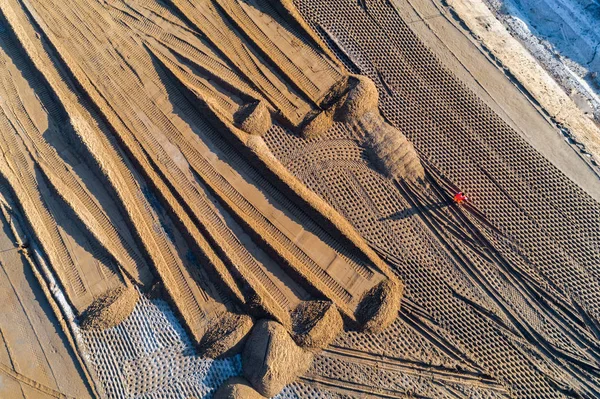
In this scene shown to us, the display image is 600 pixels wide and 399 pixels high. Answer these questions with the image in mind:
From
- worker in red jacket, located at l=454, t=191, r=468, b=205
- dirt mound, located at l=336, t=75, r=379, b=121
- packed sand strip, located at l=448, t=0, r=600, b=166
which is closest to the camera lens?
worker in red jacket, located at l=454, t=191, r=468, b=205

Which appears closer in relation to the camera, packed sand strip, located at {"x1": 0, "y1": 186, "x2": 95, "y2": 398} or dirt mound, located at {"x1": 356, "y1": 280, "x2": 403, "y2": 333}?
packed sand strip, located at {"x1": 0, "y1": 186, "x2": 95, "y2": 398}

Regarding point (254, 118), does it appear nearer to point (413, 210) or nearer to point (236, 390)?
point (413, 210)

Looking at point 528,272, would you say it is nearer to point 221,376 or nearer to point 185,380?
point 221,376

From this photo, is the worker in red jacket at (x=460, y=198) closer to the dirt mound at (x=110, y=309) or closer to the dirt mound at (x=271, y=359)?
the dirt mound at (x=271, y=359)

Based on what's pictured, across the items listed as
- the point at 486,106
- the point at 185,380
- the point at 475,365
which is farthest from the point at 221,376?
the point at 486,106

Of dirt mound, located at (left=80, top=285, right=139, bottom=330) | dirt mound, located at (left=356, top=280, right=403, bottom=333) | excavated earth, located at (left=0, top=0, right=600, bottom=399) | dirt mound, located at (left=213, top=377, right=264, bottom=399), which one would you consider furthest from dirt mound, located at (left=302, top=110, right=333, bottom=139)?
dirt mound, located at (left=213, top=377, right=264, bottom=399)

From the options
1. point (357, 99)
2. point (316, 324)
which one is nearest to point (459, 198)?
point (357, 99)

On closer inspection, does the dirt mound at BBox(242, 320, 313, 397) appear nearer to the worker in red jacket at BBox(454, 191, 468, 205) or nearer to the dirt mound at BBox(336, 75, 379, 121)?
the worker in red jacket at BBox(454, 191, 468, 205)
